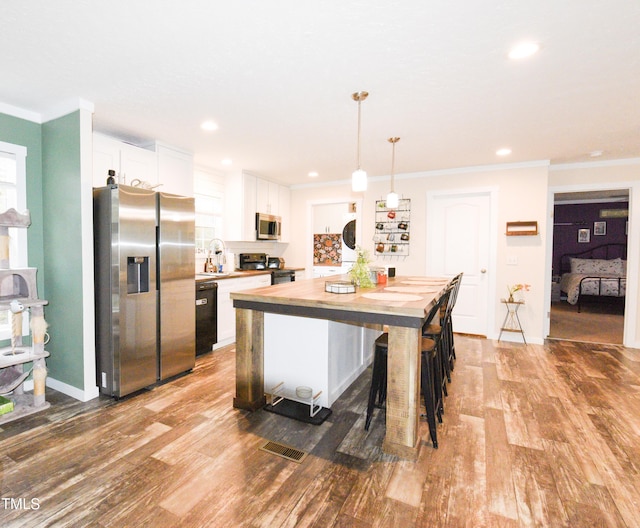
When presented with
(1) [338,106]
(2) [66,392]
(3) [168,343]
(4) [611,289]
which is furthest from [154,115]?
(4) [611,289]

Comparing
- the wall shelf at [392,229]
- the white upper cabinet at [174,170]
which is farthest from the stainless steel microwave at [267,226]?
the wall shelf at [392,229]

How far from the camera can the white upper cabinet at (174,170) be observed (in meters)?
3.80

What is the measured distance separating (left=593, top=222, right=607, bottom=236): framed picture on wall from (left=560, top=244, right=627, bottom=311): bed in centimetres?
32

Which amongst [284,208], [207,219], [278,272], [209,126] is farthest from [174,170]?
[284,208]

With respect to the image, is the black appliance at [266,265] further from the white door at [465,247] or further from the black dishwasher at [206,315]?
the white door at [465,247]

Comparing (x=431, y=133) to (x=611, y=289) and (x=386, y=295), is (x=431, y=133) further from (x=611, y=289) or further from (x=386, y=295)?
(x=611, y=289)

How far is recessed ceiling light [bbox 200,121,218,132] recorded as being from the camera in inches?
126

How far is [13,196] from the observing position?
9.57ft

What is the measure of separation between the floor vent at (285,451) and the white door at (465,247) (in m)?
3.69

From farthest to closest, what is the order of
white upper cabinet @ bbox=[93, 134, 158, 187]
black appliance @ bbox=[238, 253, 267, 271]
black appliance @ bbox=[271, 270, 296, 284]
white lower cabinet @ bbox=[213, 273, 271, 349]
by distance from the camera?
1. black appliance @ bbox=[238, 253, 267, 271]
2. black appliance @ bbox=[271, 270, 296, 284]
3. white lower cabinet @ bbox=[213, 273, 271, 349]
4. white upper cabinet @ bbox=[93, 134, 158, 187]

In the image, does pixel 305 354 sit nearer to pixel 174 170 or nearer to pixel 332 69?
pixel 332 69

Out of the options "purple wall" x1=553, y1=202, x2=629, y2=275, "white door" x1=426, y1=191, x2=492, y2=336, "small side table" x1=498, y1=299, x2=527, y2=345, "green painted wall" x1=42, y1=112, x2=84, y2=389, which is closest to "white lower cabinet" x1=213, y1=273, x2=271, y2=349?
"green painted wall" x1=42, y1=112, x2=84, y2=389

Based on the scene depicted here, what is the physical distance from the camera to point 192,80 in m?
2.41

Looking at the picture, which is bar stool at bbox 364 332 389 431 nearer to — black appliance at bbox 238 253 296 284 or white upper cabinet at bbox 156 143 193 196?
white upper cabinet at bbox 156 143 193 196
